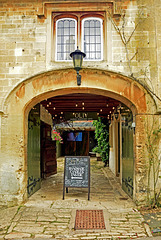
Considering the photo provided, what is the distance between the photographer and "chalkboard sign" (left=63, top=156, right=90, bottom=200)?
21.2 feet

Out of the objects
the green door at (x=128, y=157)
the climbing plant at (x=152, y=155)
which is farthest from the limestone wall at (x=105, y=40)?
the green door at (x=128, y=157)

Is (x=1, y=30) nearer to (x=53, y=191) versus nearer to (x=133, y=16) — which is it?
(x=133, y=16)

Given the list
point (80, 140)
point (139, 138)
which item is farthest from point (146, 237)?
point (80, 140)

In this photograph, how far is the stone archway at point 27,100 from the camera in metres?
5.87

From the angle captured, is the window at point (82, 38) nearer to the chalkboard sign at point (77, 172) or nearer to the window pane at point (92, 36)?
the window pane at point (92, 36)

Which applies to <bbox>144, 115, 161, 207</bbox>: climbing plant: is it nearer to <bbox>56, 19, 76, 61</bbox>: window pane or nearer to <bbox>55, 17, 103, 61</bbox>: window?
<bbox>55, 17, 103, 61</bbox>: window

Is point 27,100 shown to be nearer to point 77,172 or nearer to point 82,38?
point 82,38

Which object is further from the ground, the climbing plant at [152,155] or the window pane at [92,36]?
the window pane at [92,36]

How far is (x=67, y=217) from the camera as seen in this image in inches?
200

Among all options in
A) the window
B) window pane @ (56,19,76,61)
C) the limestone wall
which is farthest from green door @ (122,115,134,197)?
window pane @ (56,19,76,61)

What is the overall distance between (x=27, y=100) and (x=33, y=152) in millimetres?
1718

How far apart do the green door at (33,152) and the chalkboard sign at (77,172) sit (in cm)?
100

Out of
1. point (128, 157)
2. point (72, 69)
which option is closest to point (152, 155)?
point (128, 157)

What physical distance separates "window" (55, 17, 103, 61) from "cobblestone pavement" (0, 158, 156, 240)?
388 centimetres
